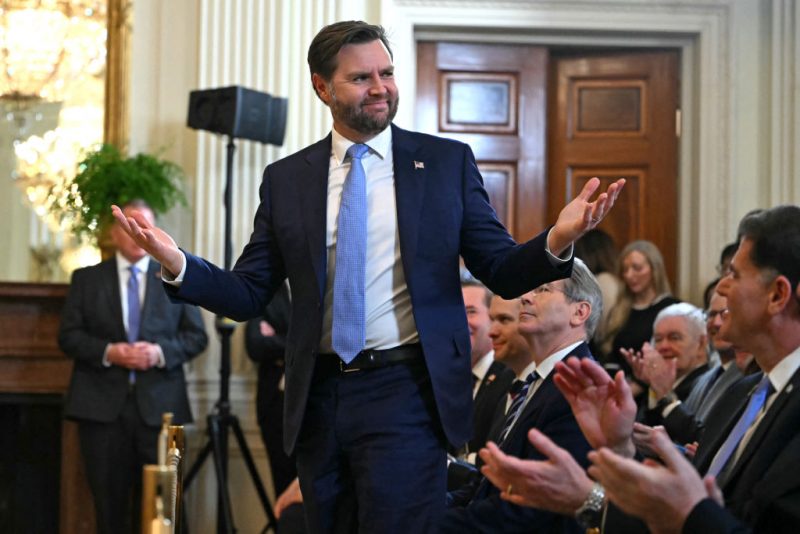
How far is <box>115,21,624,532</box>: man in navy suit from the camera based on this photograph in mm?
2736

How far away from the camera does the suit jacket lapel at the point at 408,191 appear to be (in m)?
2.81

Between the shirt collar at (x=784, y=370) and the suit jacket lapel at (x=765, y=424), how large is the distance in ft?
0.29

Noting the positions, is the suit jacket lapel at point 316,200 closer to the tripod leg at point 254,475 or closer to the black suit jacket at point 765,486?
the black suit jacket at point 765,486

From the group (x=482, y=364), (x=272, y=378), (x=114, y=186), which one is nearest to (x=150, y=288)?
(x=114, y=186)

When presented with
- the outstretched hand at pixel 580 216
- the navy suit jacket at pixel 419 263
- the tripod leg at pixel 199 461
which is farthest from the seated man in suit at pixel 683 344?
the tripod leg at pixel 199 461

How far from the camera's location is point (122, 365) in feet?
19.6

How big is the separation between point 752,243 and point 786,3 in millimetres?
4871

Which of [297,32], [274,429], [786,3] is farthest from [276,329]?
[786,3]

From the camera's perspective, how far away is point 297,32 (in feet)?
22.1

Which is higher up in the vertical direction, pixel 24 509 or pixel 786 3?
pixel 786 3

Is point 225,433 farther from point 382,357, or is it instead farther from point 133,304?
point 382,357

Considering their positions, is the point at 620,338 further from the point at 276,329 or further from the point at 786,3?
the point at 786,3

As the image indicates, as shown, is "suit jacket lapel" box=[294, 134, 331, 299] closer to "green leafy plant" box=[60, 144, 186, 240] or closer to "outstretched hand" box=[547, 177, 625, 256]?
"outstretched hand" box=[547, 177, 625, 256]

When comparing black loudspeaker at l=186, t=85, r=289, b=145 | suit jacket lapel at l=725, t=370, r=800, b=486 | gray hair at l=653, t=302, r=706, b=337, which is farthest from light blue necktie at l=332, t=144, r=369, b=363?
black loudspeaker at l=186, t=85, r=289, b=145
